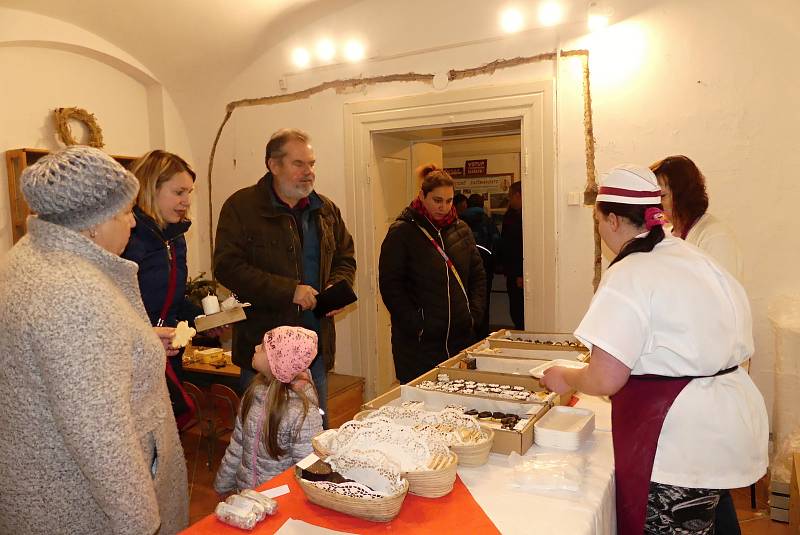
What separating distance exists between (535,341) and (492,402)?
0.98 meters

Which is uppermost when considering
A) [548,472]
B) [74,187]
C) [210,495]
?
[74,187]

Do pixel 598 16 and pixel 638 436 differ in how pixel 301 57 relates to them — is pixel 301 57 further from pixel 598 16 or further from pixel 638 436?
pixel 638 436

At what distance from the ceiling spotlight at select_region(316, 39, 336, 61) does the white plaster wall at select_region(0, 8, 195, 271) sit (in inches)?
54.8

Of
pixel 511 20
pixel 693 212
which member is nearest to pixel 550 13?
pixel 511 20

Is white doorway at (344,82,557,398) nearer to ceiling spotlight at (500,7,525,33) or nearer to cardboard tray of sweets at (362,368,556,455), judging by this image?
ceiling spotlight at (500,7,525,33)

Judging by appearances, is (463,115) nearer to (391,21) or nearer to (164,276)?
(391,21)

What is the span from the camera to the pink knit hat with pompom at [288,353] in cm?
187

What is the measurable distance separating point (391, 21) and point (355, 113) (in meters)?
0.65

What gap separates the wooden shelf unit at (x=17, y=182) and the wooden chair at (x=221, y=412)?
1629mm

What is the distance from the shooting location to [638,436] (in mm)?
1571

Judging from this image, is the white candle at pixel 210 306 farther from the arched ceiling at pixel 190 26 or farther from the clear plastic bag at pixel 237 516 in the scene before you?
the arched ceiling at pixel 190 26

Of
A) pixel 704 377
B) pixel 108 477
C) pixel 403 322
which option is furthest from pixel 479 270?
pixel 108 477

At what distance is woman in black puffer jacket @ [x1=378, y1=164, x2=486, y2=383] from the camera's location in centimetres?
314

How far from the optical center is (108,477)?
1.30 m
